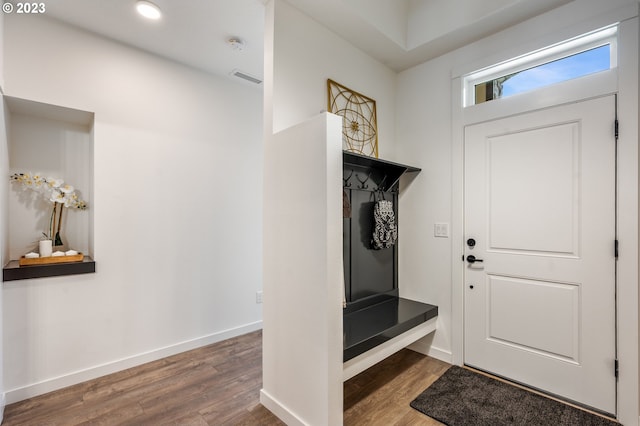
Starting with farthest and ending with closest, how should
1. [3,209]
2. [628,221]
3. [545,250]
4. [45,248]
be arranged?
[45,248] → [545,250] → [3,209] → [628,221]

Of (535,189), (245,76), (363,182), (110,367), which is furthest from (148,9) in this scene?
(535,189)

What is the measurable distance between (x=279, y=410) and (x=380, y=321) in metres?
0.92

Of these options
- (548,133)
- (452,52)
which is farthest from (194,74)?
(548,133)

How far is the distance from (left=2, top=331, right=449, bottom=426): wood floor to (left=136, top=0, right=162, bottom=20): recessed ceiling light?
2798mm

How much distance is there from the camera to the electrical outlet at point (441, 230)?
2.71 meters

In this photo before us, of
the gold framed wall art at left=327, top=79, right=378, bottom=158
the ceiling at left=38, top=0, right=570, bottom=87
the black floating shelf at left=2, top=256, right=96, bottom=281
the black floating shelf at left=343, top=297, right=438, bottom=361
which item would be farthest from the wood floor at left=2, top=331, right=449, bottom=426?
the ceiling at left=38, top=0, right=570, bottom=87

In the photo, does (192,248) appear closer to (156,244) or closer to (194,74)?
(156,244)

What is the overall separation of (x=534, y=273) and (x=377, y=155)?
1584 mm

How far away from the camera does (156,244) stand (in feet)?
9.23

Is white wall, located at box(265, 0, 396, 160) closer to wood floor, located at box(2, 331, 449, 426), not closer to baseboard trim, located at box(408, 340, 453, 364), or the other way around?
→ wood floor, located at box(2, 331, 449, 426)

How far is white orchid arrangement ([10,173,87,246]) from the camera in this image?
235 centimetres

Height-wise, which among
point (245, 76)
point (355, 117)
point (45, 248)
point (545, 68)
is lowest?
point (45, 248)

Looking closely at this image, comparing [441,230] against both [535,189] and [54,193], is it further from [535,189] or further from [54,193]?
[54,193]

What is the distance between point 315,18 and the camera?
7.50 feet
